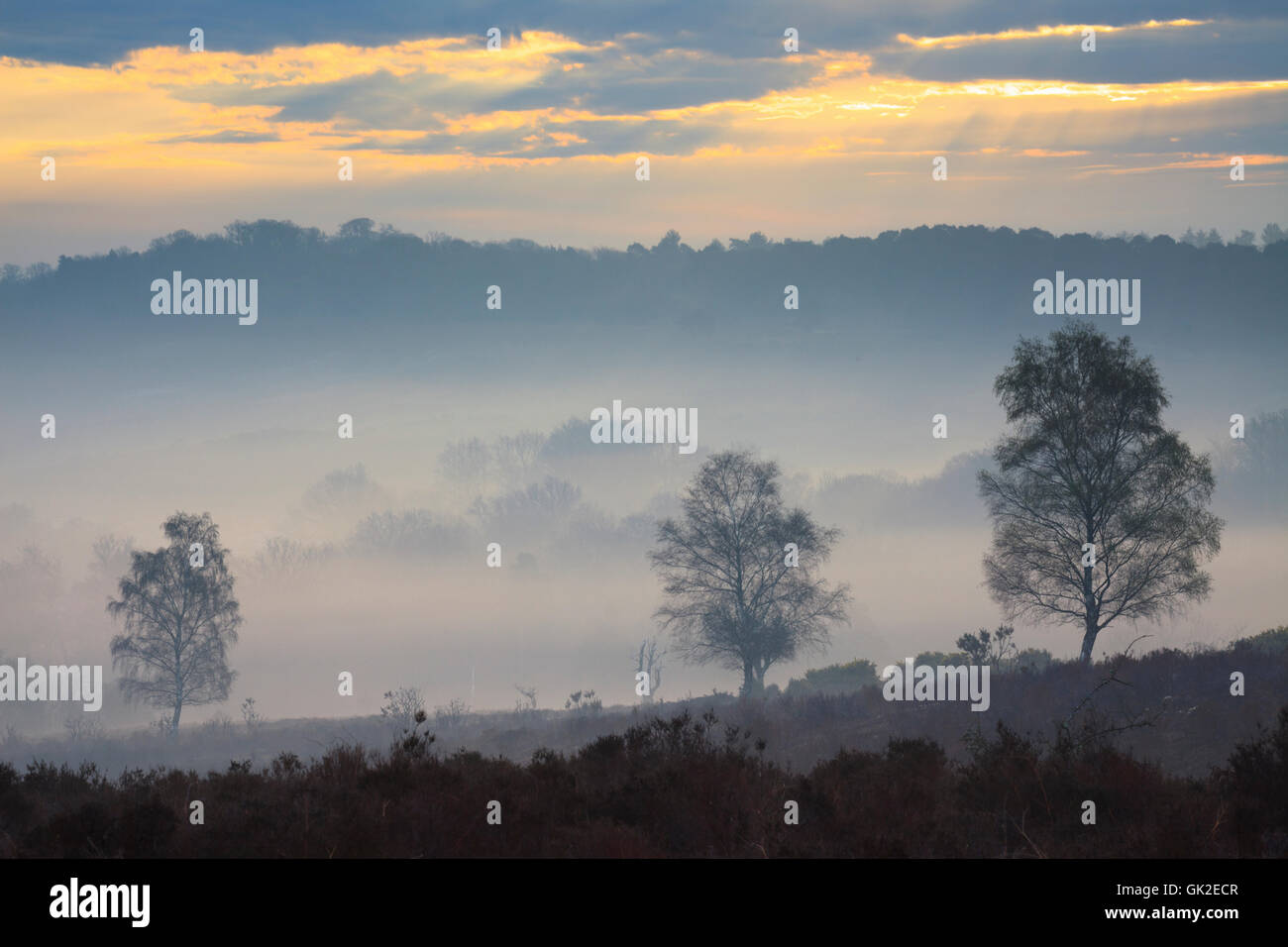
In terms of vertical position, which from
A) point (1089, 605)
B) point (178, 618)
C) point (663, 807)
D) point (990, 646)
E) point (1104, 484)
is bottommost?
point (663, 807)

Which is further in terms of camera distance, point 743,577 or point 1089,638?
point 743,577

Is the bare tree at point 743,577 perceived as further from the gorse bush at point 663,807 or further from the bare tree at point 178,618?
the gorse bush at point 663,807

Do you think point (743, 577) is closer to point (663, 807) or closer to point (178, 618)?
point (178, 618)

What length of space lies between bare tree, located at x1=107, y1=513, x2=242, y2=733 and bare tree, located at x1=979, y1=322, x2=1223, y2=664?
42.5 meters

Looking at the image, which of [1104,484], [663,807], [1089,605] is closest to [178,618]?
[1089,605]

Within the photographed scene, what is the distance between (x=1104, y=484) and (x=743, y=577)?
647 inches

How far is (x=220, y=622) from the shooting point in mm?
57531

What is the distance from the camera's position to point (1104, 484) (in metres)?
31.0

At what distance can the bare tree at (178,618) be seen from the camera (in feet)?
182

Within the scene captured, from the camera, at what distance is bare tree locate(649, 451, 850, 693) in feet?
141

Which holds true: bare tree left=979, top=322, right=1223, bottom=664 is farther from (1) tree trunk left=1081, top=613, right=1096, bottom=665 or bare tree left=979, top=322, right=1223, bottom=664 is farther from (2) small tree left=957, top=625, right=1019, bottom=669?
(2) small tree left=957, top=625, right=1019, bottom=669

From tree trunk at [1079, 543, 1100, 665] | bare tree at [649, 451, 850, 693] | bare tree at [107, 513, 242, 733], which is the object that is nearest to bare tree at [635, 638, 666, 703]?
bare tree at [649, 451, 850, 693]
